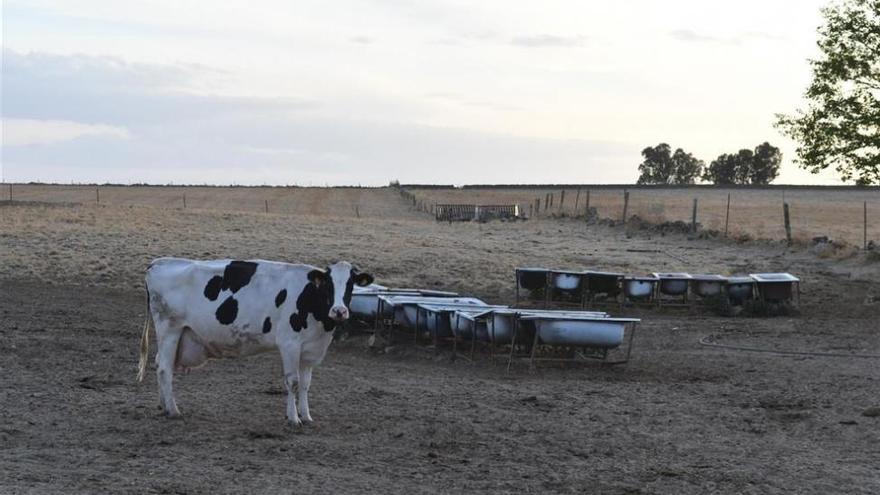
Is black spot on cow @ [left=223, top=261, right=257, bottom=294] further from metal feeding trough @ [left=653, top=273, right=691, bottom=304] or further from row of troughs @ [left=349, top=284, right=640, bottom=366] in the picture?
Answer: metal feeding trough @ [left=653, top=273, right=691, bottom=304]

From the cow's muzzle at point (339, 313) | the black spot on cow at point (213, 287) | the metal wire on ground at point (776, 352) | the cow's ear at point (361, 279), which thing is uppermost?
the cow's ear at point (361, 279)

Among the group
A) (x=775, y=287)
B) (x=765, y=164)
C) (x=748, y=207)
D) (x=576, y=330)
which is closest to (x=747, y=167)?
Result: (x=765, y=164)

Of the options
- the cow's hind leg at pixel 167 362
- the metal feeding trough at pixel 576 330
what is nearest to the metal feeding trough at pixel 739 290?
the metal feeding trough at pixel 576 330

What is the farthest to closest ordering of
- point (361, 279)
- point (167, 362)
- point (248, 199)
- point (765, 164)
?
point (765, 164), point (248, 199), point (361, 279), point (167, 362)

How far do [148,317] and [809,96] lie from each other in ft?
72.2

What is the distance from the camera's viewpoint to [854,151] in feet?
96.7

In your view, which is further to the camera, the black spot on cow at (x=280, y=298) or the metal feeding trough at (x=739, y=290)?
the metal feeding trough at (x=739, y=290)

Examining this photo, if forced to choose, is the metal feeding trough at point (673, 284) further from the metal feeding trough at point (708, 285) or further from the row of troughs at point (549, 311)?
the metal feeding trough at point (708, 285)

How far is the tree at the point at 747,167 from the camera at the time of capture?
481 ft

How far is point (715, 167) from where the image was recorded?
497 feet

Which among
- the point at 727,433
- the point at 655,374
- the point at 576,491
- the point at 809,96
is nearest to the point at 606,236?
the point at 809,96

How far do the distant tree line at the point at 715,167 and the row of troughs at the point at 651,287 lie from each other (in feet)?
410

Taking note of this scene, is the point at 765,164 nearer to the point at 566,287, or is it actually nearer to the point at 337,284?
the point at 566,287

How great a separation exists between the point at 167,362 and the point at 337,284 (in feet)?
7.01
